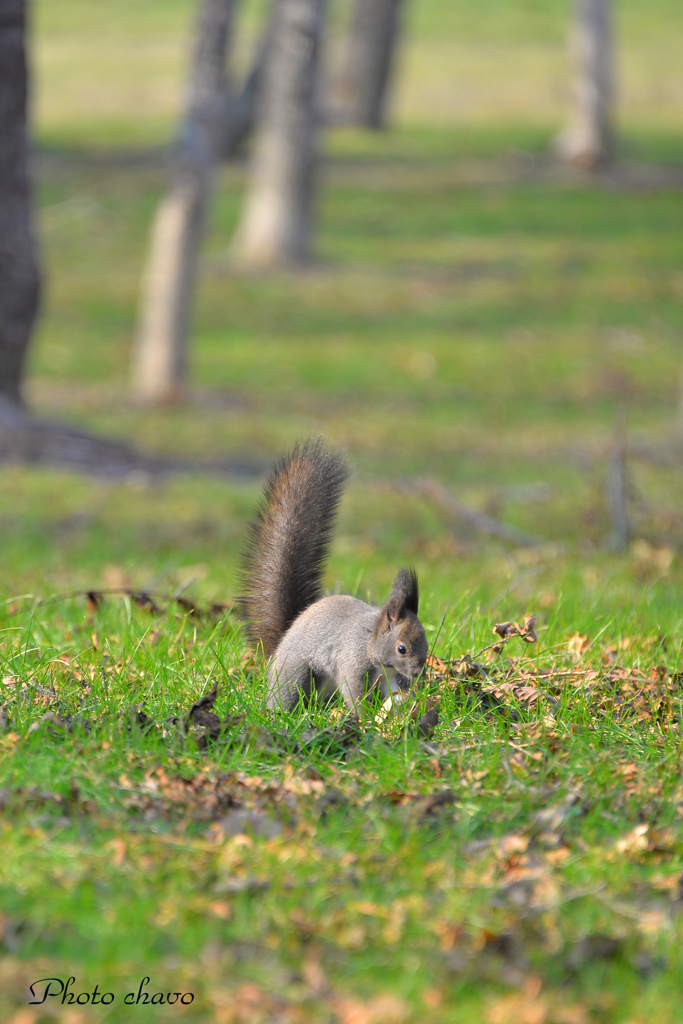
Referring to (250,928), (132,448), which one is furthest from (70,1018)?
(132,448)

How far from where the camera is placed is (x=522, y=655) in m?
4.21

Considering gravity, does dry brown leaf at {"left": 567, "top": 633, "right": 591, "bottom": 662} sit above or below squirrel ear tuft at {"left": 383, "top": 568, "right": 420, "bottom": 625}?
below

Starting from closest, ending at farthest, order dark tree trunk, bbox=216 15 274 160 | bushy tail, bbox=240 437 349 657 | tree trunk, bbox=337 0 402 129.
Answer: bushy tail, bbox=240 437 349 657 → dark tree trunk, bbox=216 15 274 160 → tree trunk, bbox=337 0 402 129

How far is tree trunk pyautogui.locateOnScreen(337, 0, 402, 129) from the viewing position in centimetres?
2380

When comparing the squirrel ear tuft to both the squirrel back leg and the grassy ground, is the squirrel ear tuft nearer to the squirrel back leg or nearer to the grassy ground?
the squirrel back leg

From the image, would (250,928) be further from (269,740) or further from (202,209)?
(202,209)

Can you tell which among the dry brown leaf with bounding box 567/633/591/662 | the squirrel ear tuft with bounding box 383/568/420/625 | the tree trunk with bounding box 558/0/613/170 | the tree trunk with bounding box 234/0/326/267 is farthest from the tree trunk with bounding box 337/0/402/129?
the squirrel ear tuft with bounding box 383/568/420/625

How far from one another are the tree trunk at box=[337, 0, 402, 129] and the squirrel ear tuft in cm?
2266

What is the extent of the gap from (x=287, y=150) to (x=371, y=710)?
45.0ft

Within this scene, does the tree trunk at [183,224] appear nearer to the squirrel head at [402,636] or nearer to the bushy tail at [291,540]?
the bushy tail at [291,540]

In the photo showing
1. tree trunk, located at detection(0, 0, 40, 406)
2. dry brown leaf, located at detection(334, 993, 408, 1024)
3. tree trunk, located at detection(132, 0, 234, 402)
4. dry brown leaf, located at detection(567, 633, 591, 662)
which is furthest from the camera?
tree trunk, located at detection(132, 0, 234, 402)

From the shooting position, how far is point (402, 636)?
3.57 meters
